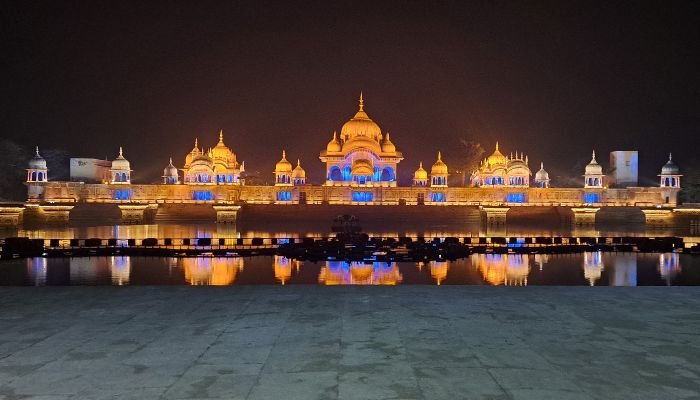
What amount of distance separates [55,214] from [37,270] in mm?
29085

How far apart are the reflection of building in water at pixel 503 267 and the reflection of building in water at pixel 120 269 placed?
8.07 metres

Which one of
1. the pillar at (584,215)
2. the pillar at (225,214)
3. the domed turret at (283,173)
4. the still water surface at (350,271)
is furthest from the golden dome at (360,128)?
the still water surface at (350,271)

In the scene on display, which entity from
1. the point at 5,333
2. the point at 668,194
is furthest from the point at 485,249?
the point at 668,194

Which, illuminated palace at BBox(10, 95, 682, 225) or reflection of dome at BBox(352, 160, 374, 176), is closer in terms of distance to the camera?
illuminated palace at BBox(10, 95, 682, 225)

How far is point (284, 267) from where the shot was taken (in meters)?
14.5

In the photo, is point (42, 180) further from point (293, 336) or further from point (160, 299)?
point (293, 336)

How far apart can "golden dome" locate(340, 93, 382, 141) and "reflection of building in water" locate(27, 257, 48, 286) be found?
147 feet

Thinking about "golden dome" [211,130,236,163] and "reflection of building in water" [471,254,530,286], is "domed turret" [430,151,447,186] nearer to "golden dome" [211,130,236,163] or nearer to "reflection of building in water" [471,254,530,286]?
"golden dome" [211,130,236,163]

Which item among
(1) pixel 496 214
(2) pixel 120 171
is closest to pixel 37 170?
(2) pixel 120 171

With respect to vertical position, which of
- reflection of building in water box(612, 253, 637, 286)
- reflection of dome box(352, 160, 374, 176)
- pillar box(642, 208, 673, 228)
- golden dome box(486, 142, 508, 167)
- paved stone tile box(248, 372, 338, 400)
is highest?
golden dome box(486, 142, 508, 167)

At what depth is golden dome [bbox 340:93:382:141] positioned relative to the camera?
59.6 metres

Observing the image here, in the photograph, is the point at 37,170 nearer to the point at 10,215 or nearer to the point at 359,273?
the point at 10,215

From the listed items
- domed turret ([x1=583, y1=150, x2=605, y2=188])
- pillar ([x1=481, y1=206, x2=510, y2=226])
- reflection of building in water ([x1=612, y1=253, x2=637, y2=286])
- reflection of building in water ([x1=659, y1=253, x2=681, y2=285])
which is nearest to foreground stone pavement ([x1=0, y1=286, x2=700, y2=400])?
reflection of building in water ([x1=612, y1=253, x2=637, y2=286])

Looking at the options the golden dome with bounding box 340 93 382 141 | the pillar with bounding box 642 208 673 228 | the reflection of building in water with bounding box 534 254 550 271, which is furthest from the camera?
the golden dome with bounding box 340 93 382 141
